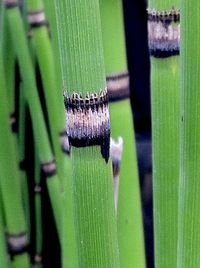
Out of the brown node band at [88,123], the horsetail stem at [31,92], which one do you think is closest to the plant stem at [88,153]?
the brown node band at [88,123]

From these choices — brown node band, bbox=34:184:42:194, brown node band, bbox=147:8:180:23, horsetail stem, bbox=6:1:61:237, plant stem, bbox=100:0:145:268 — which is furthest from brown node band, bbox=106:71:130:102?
brown node band, bbox=34:184:42:194

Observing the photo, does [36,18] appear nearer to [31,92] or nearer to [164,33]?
[31,92]

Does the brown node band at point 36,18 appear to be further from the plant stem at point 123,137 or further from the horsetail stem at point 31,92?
the plant stem at point 123,137

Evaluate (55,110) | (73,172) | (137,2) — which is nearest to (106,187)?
(73,172)

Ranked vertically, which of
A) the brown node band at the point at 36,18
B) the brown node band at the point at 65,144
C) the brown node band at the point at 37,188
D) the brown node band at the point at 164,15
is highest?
the brown node band at the point at 164,15

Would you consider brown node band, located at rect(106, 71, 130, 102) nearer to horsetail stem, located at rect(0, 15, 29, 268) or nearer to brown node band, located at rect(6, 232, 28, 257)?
horsetail stem, located at rect(0, 15, 29, 268)

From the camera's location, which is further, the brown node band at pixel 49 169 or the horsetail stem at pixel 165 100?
the brown node band at pixel 49 169
